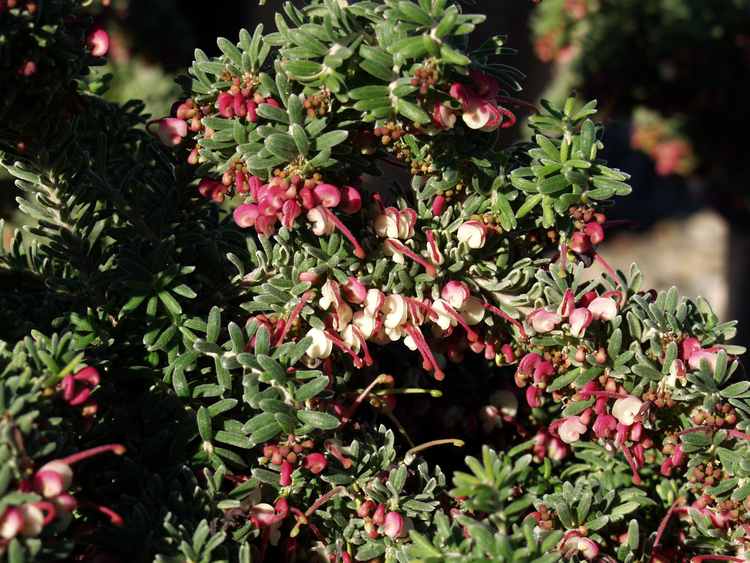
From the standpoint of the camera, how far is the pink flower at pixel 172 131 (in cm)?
119

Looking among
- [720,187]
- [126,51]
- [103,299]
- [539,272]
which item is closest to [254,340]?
[103,299]

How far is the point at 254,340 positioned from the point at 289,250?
13 cm

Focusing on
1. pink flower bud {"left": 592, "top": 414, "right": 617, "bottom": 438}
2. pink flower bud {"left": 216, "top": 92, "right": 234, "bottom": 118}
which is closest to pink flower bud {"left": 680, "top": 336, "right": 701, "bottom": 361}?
pink flower bud {"left": 592, "top": 414, "right": 617, "bottom": 438}

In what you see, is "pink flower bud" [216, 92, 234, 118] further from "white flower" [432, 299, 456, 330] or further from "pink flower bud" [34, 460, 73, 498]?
"pink flower bud" [34, 460, 73, 498]

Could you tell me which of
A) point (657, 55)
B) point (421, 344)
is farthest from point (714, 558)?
point (657, 55)

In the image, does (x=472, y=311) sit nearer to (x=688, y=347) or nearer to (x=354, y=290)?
(x=354, y=290)

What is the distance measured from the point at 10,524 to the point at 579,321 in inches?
26.1

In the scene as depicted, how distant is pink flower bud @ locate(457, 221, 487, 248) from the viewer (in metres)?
1.11

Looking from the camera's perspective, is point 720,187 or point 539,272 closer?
point 539,272

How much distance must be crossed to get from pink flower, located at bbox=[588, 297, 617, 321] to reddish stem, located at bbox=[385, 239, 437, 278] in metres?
0.20

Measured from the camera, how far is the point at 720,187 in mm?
3730

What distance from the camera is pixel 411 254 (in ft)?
3.61

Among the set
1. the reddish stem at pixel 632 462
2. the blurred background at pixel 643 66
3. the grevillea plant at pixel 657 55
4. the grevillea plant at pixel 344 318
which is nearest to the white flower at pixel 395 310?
the grevillea plant at pixel 344 318

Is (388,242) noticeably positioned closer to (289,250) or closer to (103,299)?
(289,250)
